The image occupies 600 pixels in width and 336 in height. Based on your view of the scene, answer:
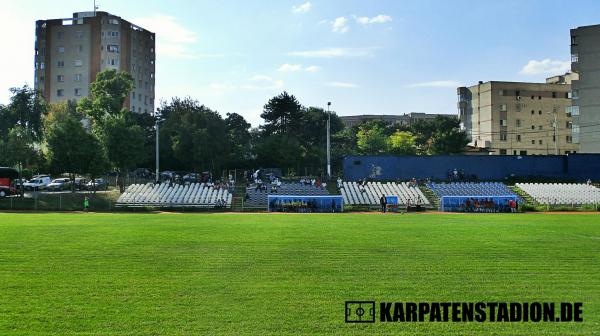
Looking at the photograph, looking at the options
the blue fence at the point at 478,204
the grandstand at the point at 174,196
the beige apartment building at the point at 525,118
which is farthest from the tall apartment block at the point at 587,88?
the grandstand at the point at 174,196

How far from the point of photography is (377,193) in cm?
5297

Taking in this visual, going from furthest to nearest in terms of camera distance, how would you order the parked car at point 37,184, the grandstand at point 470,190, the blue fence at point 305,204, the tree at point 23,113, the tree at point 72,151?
the tree at point 23,113 → the parked car at point 37,184 → the grandstand at point 470,190 → the tree at point 72,151 → the blue fence at point 305,204

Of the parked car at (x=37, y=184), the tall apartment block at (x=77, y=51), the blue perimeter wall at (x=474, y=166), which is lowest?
the parked car at (x=37, y=184)

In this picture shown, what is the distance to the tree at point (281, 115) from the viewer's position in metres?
90.3

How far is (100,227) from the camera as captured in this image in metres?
26.6

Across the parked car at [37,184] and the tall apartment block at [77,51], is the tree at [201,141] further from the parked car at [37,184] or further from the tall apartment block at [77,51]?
the tall apartment block at [77,51]

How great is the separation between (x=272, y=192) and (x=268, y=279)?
131ft

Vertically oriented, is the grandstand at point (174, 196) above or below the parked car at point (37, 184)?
below

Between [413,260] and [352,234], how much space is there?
768cm

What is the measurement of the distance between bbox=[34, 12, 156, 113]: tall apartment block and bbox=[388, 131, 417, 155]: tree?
5431 cm

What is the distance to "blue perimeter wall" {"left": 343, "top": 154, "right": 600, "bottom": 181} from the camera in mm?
65500

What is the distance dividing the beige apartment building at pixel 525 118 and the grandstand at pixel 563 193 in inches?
1963

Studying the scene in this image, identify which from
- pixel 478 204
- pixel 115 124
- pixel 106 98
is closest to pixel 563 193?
pixel 478 204

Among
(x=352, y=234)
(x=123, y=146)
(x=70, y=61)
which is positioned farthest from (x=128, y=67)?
(x=352, y=234)
